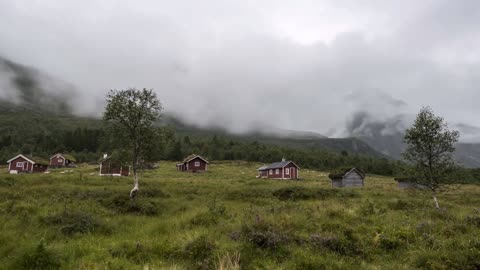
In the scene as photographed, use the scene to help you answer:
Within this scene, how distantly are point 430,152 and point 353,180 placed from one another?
35555mm

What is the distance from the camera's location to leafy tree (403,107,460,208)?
26.6 meters

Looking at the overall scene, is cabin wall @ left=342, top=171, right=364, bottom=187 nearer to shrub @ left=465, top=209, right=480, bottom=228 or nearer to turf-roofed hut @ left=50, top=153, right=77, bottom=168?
shrub @ left=465, top=209, right=480, bottom=228

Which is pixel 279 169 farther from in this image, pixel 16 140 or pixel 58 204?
pixel 16 140

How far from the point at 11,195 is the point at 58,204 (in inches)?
231

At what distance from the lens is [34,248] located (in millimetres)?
9500

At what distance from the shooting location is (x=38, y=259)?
9242mm

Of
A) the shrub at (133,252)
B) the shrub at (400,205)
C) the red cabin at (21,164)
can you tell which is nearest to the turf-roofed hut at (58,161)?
the red cabin at (21,164)

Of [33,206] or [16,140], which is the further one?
[16,140]

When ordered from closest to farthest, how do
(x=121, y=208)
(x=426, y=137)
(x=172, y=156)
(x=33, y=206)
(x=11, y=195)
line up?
1. (x=33, y=206)
2. (x=121, y=208)
3. (x=11, y=195)
4. (x=426, y=137)
5. (x=172, y=156)

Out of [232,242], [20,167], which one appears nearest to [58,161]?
[20,167]

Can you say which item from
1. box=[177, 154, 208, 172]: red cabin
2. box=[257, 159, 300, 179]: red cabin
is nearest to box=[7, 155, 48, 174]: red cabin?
box=[177, 154, 208, 172]: red cabin

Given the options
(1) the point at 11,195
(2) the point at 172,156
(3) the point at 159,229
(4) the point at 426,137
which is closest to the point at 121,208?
(3) the point at 159,229

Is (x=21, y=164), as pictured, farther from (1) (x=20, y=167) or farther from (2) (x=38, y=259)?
(2) (x=38, y=259)

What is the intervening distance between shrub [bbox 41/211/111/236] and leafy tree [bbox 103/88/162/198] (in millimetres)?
12304
